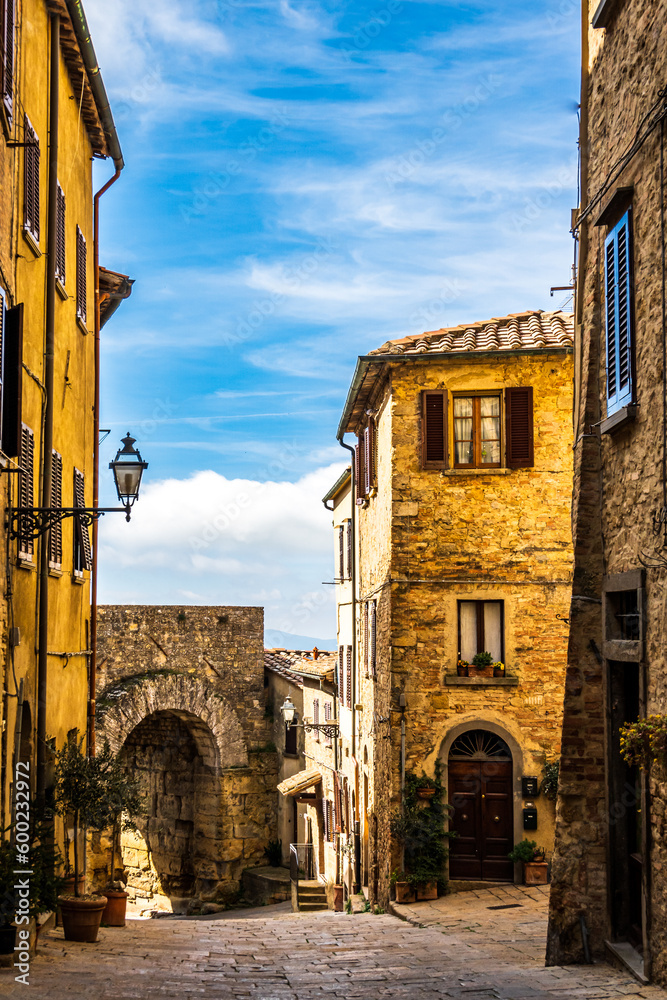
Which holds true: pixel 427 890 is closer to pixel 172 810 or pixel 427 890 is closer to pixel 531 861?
pixel 531 861

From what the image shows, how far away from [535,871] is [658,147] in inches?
436

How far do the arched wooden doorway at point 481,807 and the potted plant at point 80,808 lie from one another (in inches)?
244

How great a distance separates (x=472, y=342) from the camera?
1639 centimetres

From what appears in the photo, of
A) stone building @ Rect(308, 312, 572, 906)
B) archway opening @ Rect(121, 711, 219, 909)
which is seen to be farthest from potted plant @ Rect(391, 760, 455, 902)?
archway opening @ Rect(121, 711, 219, 909)

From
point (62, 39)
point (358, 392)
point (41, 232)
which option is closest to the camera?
point (41, 232)

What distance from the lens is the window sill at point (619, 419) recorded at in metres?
8.00

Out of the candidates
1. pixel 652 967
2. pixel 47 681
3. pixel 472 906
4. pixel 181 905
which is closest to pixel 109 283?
pixel 47 681

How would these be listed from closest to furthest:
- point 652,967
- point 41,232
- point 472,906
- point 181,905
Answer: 1. point 652,967
2. point 41,232
3. point 472,906
4. point 181,905

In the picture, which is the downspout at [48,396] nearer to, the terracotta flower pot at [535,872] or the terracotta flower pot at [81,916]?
the terracotta flower pot at [81,916]

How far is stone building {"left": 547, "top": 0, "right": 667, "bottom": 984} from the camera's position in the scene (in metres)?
7.50

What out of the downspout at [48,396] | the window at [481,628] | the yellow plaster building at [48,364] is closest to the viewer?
the yellow plaster building at [48,364]

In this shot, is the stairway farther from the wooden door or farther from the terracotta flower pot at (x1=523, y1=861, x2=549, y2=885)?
the terracotta flower pot at (x1=523, y1=861, x2=549, y2=885)

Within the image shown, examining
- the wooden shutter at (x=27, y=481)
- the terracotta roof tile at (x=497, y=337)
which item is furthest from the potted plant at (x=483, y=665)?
the wooden shutter at (x=27, y=481)

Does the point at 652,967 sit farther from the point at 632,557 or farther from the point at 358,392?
the point at 358,392
